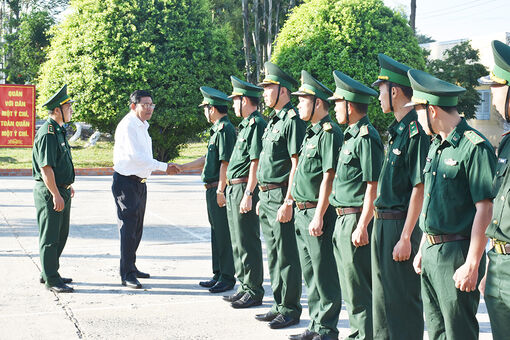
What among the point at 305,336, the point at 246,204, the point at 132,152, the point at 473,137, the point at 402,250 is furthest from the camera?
the point at 132,152

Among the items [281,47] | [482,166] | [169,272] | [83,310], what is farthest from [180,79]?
[482,166]

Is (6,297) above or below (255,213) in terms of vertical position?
below

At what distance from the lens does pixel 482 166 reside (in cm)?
339

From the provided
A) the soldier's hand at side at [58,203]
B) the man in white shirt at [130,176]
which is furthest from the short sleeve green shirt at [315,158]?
the soldier's hand at side at [58,203]

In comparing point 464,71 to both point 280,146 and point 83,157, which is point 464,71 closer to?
point 83,157

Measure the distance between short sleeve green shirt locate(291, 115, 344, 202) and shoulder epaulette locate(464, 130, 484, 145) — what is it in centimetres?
149

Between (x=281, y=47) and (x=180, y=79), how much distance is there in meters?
3.89

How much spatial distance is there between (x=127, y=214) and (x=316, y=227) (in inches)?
105

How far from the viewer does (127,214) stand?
6.75 meters

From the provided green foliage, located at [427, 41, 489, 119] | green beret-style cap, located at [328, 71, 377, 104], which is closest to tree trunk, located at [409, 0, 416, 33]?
green foliage, located at [427, 41, 489, 119]

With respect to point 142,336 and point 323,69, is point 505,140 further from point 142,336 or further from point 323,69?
point 323,69

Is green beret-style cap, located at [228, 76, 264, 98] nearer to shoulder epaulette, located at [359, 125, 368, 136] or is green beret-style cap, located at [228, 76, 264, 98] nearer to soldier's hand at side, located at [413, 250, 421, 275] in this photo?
shoulder epaulette, located at [359, 125, 368, 136]

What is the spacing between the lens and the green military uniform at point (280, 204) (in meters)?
5.50

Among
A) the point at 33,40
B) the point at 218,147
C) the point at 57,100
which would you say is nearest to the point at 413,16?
the point at 33,40
